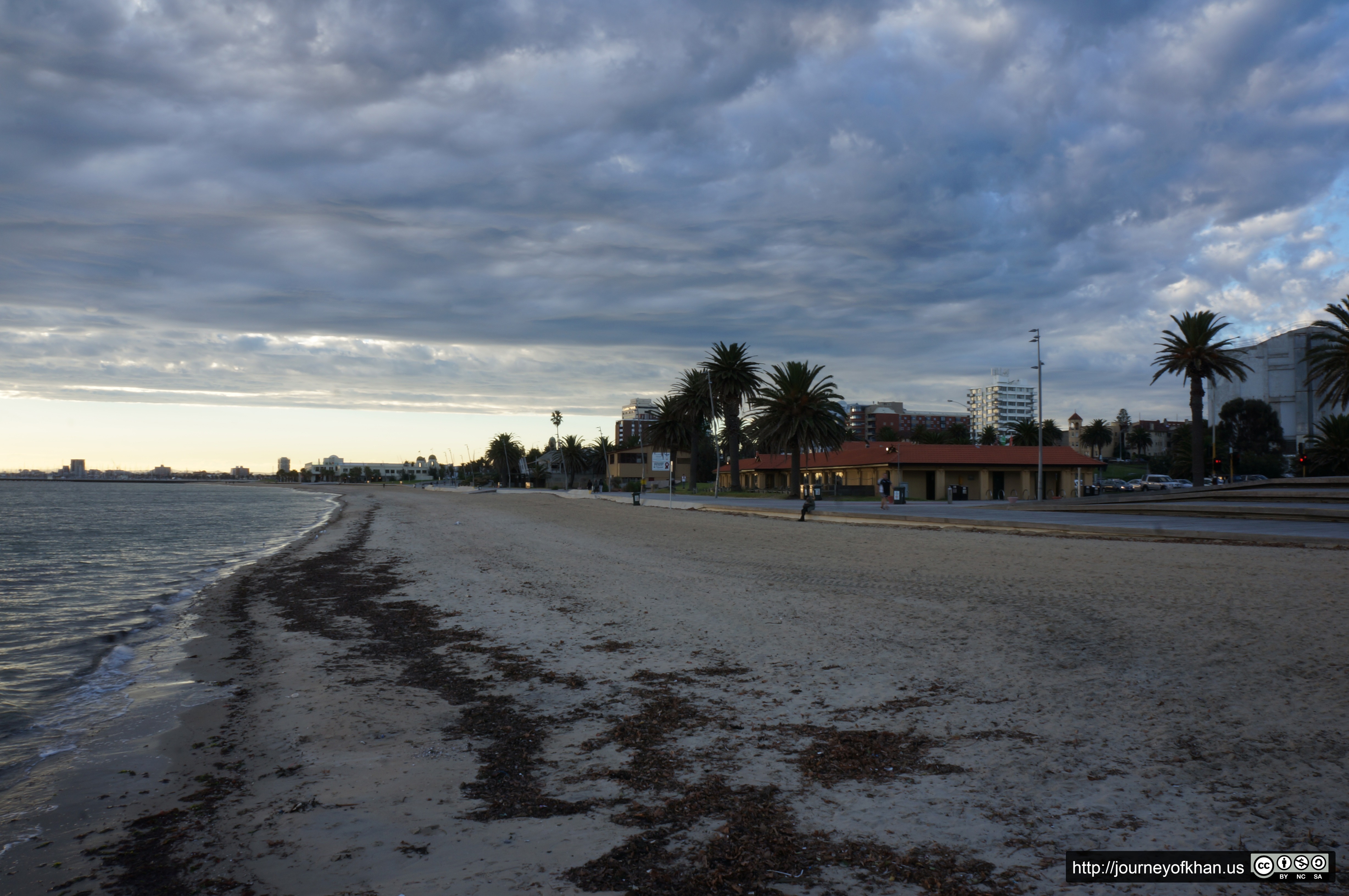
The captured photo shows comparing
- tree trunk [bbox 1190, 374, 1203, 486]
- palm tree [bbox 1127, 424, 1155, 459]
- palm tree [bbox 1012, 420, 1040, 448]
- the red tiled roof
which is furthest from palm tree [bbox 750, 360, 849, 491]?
palm tree [bbox 1127, 424, 1155, 459]

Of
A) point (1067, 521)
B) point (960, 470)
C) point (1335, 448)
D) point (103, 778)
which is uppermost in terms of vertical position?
point (1335, 448)

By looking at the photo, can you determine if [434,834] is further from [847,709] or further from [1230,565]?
[1230,565]

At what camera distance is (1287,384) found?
10188cm

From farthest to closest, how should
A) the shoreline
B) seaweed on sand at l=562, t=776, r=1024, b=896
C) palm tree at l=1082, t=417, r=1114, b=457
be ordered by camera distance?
palm tree at l=1082, t=417, r=1114, b=457 → the shoreline → seaweed on sand at l=562, t=776, r=1024, b=896

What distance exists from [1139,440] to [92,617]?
601 ft

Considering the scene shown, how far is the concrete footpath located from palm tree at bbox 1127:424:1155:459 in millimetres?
137312

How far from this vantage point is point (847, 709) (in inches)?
236

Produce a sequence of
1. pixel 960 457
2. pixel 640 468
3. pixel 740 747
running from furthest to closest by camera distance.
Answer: pixel 640 468
pixel 960 457
pixel 740 747

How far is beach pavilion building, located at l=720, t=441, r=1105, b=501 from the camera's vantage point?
62.9 m

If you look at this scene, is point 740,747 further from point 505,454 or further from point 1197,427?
point 505,454

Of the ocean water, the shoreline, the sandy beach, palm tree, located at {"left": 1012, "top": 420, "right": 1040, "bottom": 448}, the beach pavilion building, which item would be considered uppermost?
palm tree, located at {"left": 1012, "top": 420, "right": 1040, "bottom": 448}

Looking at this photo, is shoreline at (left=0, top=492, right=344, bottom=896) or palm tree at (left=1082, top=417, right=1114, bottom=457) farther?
palm tree at (left=1082, top=417, right=1114, bottom=457)

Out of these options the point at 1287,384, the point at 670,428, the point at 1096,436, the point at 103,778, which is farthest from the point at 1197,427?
the point at 1096,436

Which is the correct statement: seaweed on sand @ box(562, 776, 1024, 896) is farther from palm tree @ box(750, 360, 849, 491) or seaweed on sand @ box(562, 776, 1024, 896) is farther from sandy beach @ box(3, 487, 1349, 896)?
palm tree @ box(750, 360, 849, 491)
